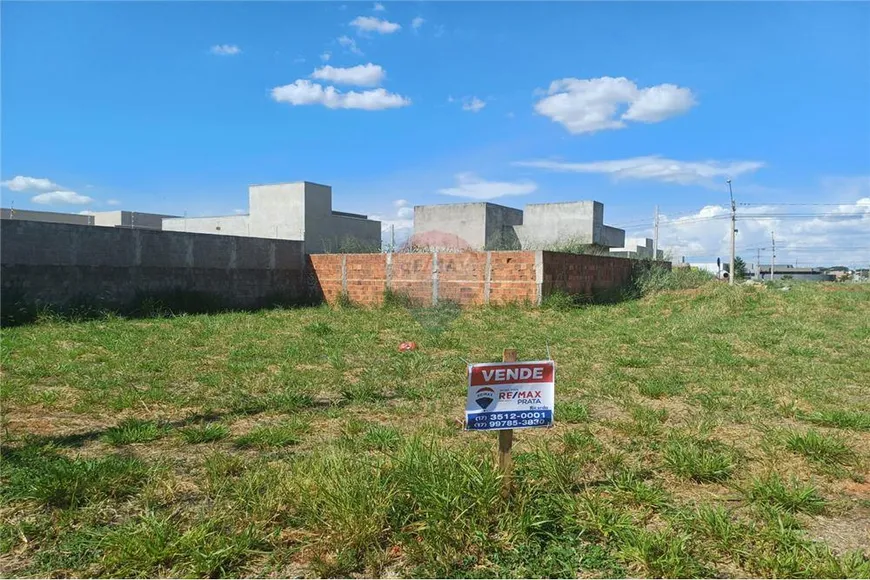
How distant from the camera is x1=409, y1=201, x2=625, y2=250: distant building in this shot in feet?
88.4

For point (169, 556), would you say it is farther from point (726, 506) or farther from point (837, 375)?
point (837, 375)

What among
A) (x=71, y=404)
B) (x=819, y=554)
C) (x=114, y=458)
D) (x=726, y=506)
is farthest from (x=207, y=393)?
(x=819, y=554)

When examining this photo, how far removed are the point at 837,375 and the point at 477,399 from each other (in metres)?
6.21

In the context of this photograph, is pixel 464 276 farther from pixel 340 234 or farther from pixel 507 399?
pixel 507 399

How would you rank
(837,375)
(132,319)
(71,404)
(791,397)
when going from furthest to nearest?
1. (132,319)
2. (837,375)
3. (791,397)
4. (71,404)

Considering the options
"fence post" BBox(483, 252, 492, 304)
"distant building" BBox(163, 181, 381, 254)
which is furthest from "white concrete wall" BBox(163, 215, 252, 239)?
"fence post" BBox(483, 252, 492, 304)

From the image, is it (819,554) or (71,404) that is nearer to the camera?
(819,554)

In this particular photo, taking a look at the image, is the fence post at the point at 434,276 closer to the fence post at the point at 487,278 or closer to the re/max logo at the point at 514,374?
the fence post at the point at 487,278

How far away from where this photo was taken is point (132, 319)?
13.3 m

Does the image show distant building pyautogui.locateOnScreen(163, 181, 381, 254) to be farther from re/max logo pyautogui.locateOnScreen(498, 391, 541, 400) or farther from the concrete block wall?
re/max logo pyautogui.locateOnScreen(498, 391, 541, 400)

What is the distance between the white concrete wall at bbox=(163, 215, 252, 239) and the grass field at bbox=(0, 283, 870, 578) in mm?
19609

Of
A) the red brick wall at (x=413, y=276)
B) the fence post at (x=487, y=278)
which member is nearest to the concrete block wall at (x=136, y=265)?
the red brick wall at (x=413, y=276)

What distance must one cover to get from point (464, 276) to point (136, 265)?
851 cm

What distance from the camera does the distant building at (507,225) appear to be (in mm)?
26953
